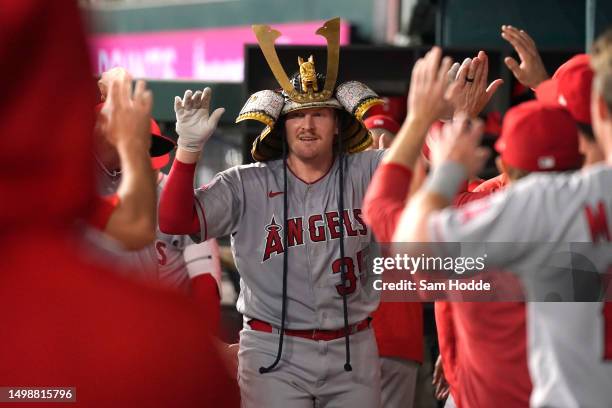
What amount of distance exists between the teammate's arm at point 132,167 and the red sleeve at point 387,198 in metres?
0.77

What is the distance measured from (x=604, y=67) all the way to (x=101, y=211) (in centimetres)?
132

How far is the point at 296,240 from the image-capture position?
154 inches

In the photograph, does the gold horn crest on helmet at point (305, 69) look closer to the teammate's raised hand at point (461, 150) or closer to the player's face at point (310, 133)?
the player's face at point (310, 133)

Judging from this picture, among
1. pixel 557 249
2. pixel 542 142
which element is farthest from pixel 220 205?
pixel 557 249

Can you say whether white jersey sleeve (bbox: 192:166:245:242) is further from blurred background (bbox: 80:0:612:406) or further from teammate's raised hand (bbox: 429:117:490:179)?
teammate's raised hand (bbox: 429:117:490:179)

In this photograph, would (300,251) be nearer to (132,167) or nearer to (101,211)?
(132,167)

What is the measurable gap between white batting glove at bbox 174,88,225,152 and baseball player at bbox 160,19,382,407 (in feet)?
0.08

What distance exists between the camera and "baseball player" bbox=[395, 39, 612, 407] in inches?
81.7

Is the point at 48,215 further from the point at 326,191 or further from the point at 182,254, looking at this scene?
the point at 182,254

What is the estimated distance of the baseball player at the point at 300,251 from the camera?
3871mm

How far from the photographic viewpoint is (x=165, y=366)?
1.12 m

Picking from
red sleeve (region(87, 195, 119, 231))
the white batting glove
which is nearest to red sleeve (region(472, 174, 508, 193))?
the white batting glove

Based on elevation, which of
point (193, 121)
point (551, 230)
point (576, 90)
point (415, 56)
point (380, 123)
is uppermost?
point (415, 56)

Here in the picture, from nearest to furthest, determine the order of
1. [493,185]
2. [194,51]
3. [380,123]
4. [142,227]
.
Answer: [142,227], [493,185], [380,123], [194,51]
